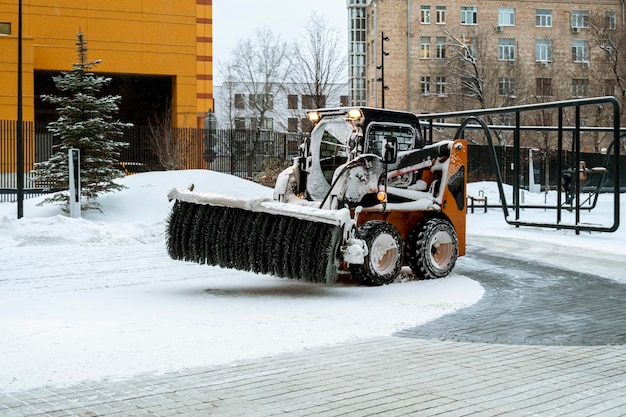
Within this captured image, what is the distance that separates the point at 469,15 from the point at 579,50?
980cm

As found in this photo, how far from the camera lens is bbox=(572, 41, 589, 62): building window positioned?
6841 cm

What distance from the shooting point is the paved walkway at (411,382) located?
567cm

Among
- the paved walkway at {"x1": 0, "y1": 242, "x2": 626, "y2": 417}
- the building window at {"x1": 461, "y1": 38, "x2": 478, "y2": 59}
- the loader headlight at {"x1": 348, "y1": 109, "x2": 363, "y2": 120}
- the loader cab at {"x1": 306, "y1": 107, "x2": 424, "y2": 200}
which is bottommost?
the paved walkway at {"x1": 0, "y1": 242, "x2": 626, "y2": 417}

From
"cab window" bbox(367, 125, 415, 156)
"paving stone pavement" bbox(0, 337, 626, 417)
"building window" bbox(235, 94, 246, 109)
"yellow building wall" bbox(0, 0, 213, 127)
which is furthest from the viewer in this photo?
"building window" bbox(235, 94, 246, 109)

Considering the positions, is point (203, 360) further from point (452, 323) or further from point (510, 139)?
point (510, 139)

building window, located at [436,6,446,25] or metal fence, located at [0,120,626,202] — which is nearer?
metal fence, located at [0,120,626,202]

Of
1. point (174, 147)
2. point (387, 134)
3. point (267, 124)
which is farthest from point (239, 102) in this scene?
point (387, 134)

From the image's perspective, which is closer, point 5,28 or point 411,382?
point 411,382

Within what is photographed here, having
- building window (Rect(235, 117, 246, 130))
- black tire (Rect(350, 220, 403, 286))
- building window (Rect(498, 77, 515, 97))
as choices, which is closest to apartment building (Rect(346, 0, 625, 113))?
building window (Rect(498, 77, 515, 97))

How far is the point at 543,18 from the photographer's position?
72312 mm

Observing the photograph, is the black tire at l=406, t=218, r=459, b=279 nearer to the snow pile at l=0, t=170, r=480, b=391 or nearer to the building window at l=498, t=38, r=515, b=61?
the snow pile at l=0, t=170, r=480, b=391

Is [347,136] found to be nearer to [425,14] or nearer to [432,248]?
[432,248]

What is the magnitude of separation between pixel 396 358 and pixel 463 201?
270 inches

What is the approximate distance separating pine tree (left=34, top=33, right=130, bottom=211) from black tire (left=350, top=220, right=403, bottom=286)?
39.2 feet
